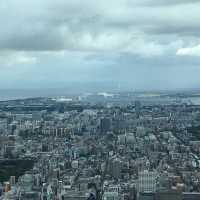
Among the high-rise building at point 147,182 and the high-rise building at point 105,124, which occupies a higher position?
the high-rise building at point 105,124

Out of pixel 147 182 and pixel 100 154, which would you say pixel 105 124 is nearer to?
pixel 100 154

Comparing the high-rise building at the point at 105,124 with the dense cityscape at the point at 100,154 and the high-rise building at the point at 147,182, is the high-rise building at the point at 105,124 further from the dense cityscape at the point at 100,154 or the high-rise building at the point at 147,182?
the high-rise building at the point at 147,182

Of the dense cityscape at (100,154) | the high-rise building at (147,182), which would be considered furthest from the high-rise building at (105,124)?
the high-rise building at (147,182)

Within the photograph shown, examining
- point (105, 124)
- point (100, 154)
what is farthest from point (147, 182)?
point (105, 124)

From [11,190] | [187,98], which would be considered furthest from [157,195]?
A: [187,98]

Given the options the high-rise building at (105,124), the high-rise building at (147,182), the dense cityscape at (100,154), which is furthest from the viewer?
the high-rise building at (105,124)

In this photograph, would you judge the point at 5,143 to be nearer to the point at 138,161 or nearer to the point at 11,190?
the point at 138,161

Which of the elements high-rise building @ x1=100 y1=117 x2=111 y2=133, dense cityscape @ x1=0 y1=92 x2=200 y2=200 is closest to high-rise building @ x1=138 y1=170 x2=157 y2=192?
dense cityscape @ x1=0 y1=92 x2=200 y2=200

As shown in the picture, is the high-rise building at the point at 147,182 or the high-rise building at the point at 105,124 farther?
the high-rise building at the point at 105,124
